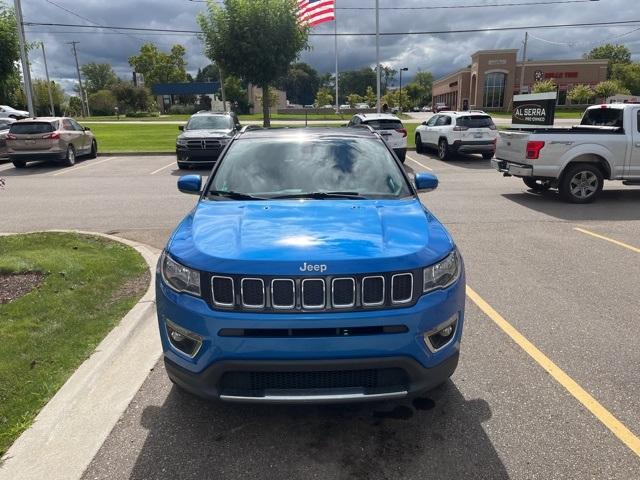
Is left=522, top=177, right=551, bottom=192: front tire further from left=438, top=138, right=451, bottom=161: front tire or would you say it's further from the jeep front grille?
the jeep front grille

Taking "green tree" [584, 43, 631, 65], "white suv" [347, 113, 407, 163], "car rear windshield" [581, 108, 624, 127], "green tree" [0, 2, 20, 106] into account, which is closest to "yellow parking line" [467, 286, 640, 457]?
"car rear windshield" [581, 108, 624, 127]

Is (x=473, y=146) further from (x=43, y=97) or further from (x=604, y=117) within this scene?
(x=43, y=97)

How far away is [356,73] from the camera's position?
5748 inches

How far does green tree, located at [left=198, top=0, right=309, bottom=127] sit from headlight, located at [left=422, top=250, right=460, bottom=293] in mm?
20558

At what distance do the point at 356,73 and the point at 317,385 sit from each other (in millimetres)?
151412

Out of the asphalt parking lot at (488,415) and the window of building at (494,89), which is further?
the window of building at (494,89)

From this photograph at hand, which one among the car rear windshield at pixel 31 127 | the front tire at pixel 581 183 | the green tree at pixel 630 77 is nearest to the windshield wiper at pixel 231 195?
the front tire at pixel 581 183

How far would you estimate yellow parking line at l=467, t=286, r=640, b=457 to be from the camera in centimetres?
301

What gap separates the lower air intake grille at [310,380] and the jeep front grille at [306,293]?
34 centimetres

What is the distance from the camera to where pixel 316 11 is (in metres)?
22.5

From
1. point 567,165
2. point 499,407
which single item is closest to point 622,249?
point 567,165

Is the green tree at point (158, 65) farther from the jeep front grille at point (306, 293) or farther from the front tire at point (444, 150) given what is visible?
the jeep front grille at point (306, 293)

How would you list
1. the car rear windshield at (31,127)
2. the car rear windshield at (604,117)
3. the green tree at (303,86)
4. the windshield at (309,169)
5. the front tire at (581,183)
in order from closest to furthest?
A: the windshield at (309,169)
the front tire at (581,183)
the car rear windshield at (604,117)
the car rear windshield at (31,127)
the green tree at (303,86)

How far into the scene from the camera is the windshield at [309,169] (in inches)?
155
